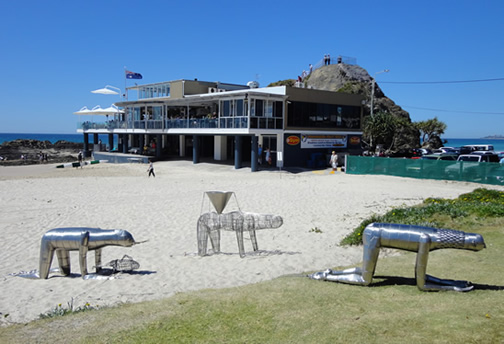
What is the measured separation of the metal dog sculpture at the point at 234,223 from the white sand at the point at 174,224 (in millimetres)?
523

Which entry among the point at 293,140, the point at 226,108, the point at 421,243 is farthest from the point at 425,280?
the point at 226,108

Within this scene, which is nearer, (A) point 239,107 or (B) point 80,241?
(B) point 80,241

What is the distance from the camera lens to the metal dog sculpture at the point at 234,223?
997 cm

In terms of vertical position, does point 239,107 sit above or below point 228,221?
above

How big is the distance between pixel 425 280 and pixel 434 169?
2159cm

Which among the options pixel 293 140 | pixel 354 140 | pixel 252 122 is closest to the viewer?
pixel 252 122

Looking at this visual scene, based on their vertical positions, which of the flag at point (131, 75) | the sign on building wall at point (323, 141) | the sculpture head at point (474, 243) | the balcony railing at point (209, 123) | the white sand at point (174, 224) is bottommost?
the white sand at point (174, 224)

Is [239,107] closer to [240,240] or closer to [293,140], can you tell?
[293,140]

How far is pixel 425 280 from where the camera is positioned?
646cm

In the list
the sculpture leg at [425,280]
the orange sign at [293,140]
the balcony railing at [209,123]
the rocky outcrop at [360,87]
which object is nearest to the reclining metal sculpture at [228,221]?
the sculpture leg at [425,280]

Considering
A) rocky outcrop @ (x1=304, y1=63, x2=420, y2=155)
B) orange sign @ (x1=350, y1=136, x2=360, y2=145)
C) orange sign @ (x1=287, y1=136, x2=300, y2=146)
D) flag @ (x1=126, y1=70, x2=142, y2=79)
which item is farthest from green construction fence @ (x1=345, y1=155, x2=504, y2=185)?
rocky outcrop @ (x1=304, y1=63, x2=420, y2=155)

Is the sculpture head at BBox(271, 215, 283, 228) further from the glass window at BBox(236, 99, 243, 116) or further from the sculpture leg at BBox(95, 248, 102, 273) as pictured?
the glass window at BBox(236, 99, 243, 116)

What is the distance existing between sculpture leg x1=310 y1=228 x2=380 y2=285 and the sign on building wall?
1108 inches

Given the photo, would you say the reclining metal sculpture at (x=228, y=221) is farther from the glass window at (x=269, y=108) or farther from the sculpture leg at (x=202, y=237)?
the glass window at (x=269, y=108)
